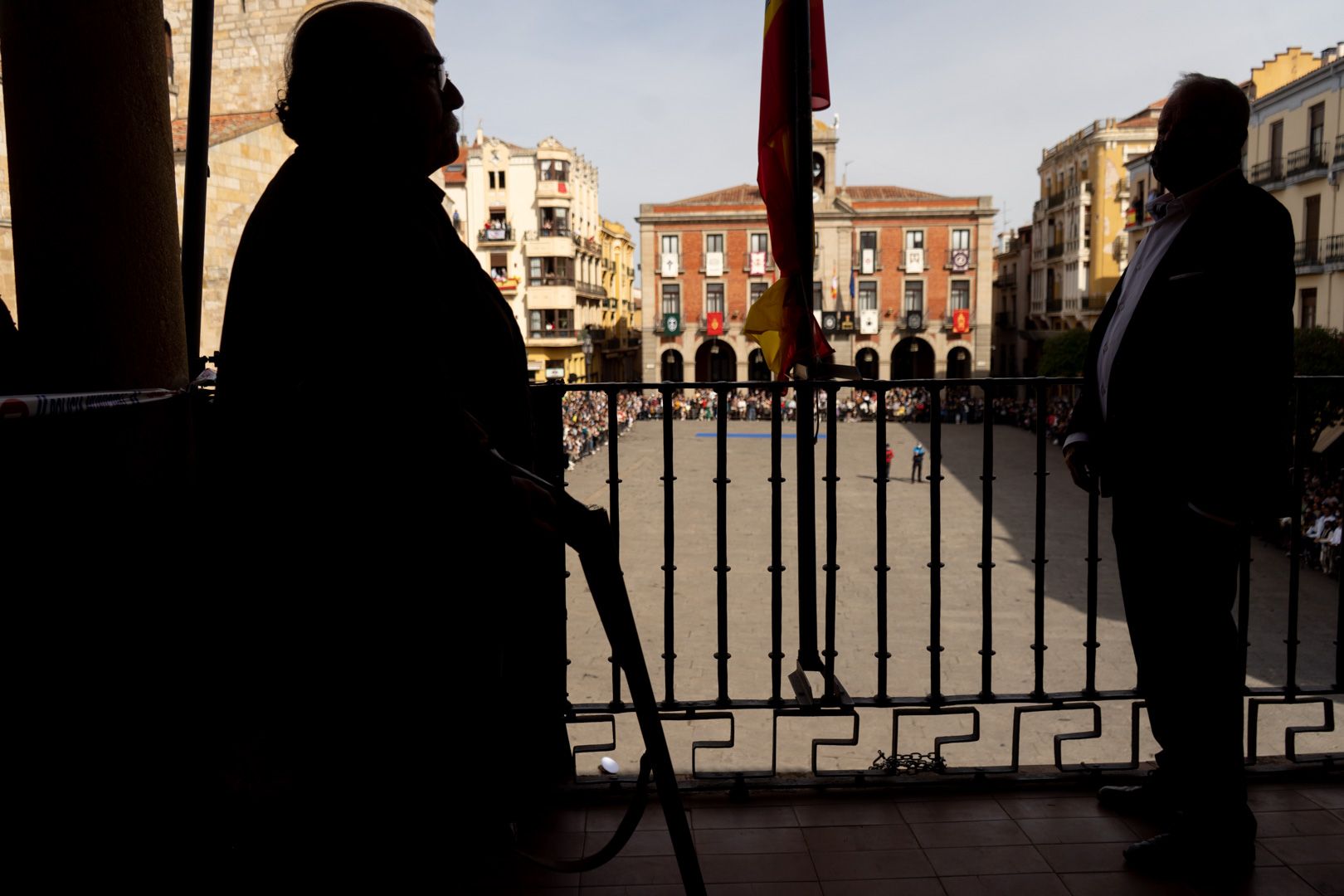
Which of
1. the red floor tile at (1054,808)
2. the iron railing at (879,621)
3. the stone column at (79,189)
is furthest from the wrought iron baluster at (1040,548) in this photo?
the stone column at (79,189)

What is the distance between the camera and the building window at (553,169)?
42.2 m

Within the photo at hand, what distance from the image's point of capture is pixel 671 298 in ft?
157

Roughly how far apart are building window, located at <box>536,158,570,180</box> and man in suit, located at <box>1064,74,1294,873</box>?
41867 millimetres

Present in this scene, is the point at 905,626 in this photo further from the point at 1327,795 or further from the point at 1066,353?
the point at 1066,353

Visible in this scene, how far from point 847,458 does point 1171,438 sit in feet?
85.2

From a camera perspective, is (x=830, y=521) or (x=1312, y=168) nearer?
(x=830, y=521)

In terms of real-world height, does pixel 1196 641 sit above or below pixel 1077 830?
above

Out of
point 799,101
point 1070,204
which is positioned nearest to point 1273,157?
point 1070,204

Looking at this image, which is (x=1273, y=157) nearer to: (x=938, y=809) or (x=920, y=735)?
(x=920, y=735)

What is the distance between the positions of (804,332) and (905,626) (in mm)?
8798

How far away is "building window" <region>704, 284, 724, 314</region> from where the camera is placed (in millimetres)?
47656

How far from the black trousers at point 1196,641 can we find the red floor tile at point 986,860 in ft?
1.20

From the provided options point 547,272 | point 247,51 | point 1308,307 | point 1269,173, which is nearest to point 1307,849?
point 247,51

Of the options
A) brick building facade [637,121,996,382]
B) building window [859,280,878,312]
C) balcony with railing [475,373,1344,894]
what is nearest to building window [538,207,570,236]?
brick building facade [637,121,996,382]
